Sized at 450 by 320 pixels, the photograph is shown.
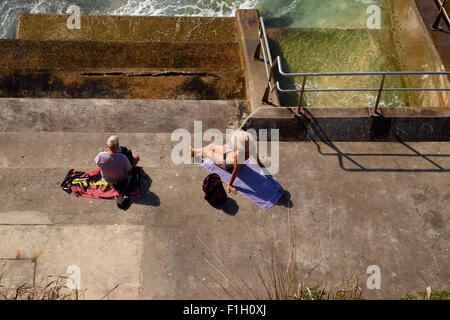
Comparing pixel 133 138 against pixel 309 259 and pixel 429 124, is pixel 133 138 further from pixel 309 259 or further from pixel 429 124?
pixel 429 124

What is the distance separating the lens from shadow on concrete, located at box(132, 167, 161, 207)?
20.5 ft

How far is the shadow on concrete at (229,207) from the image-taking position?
20.4 ft

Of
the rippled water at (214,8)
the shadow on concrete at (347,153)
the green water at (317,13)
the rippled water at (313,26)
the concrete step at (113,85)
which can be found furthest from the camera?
the rippled water at (214,8)

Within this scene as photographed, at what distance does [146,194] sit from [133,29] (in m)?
5.85

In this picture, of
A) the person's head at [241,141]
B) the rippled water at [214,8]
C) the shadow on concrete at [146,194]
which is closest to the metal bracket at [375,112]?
the person's head at [241,141]

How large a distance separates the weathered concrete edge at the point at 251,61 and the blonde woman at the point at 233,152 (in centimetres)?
121

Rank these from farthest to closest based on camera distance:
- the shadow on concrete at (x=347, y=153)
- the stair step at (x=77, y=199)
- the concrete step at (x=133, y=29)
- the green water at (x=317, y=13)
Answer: the green water at (x=317, y=13), the concrete step at (x=133, y=29), the shadow on concrete at (x=347, y=153), the stair step at (x=77, y=199)

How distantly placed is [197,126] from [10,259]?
3.50 meters

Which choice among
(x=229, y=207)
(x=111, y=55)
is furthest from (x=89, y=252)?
(x=111, y=55)

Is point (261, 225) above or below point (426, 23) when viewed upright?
below

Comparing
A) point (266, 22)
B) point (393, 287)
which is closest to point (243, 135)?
point (393, 287)

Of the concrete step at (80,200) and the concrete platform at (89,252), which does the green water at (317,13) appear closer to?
the concrete step at (80,200)

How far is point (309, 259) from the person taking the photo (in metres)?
5.75

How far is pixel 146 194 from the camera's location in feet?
20.9
